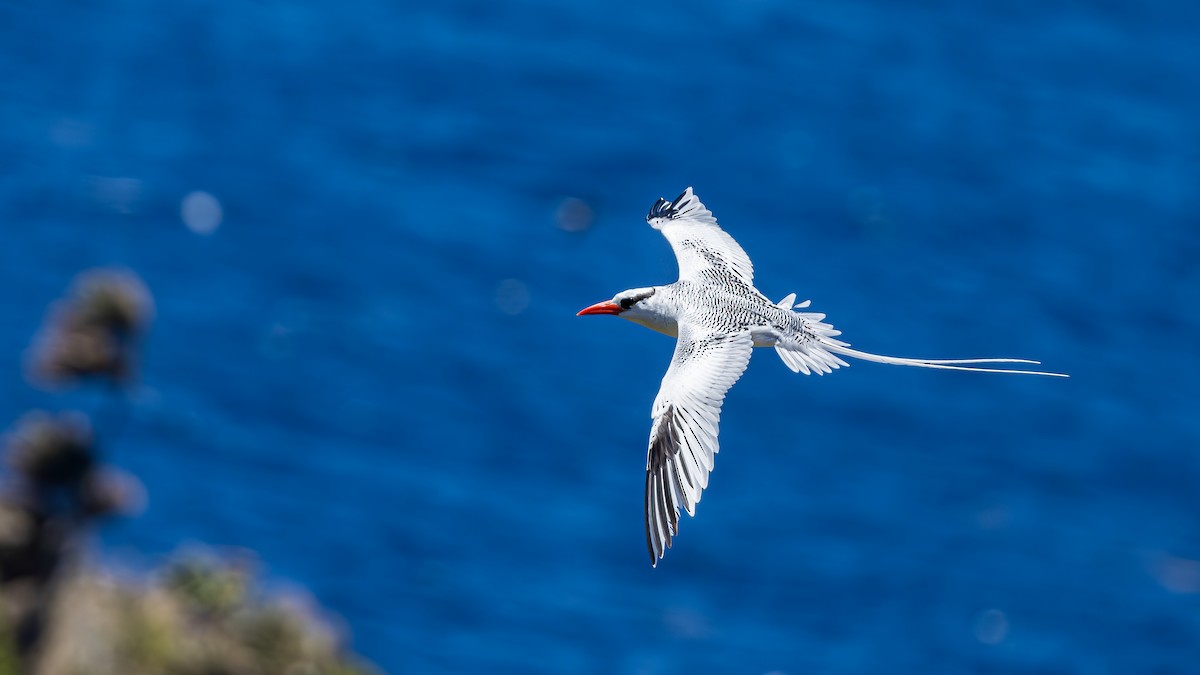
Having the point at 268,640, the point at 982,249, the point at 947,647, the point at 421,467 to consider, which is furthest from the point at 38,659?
the point at 982,249

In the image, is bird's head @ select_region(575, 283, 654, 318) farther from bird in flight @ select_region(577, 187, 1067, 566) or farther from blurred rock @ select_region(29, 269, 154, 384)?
blurred rock @ select_region(29, 269, 154, 384)

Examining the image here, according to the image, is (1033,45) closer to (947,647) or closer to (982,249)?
(982,249)

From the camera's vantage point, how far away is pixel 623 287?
→ 187ft

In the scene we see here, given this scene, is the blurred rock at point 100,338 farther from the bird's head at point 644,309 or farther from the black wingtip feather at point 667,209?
the bird's head at point 644,309

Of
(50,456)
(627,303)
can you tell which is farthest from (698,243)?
(50,456)

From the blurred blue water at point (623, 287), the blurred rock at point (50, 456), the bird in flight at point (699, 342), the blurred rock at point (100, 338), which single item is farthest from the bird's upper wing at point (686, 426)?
the blurred blue water at point (623, 287)

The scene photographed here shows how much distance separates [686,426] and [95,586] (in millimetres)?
24617

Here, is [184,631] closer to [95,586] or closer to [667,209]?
[95,586]

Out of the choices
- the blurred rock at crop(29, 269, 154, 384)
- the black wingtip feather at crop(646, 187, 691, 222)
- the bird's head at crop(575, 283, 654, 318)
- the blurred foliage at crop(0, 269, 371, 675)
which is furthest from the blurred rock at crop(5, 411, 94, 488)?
the bird's head at crop(575, 283, 654, 318)

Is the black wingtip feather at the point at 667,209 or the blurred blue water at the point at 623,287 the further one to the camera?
the blurred blue water at the point at 623,287

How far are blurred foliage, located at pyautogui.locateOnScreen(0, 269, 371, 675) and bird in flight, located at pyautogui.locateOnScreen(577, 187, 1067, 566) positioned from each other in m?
10.9

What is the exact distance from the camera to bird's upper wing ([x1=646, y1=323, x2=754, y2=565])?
12.7 metres

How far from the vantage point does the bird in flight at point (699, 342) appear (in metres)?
12.8

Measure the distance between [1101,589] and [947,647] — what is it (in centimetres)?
642
